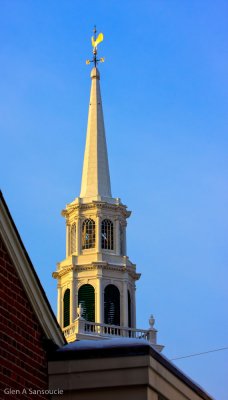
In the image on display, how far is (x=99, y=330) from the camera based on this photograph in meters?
56.9

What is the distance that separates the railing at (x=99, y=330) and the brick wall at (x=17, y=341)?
39.9 meters

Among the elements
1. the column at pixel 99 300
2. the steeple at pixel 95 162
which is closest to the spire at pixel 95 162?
the steeple at pixel 95 162

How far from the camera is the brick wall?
1209 cm

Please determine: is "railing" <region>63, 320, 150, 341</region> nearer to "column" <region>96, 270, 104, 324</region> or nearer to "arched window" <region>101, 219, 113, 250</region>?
"column" <region>96, 270, 104, 324</region>

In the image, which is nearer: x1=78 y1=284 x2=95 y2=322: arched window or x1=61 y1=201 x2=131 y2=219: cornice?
x1=78 y1=284 x2=95 y2=322: arched window

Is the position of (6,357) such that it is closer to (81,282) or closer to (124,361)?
(124,361)

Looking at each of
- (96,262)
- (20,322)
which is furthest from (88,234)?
(20,322)

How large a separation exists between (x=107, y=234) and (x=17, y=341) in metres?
52.4

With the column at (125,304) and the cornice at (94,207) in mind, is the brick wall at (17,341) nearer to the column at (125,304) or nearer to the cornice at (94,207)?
the column at (125,304)

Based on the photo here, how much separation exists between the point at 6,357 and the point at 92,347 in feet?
4.95

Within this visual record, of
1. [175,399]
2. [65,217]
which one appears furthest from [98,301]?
[175,399]

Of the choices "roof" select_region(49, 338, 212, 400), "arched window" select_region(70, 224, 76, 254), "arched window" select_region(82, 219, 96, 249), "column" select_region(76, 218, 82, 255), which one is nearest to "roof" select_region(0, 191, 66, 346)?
"roof" select_region(49, 338, 212, 400)

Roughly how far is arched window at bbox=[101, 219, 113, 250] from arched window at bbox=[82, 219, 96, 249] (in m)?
0.59

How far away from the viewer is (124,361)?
13.0 metres
